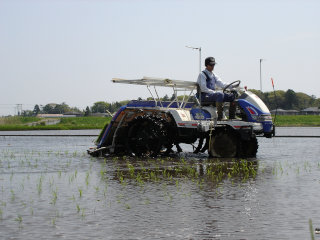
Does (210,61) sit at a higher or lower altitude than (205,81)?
higher

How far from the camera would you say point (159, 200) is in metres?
9.09

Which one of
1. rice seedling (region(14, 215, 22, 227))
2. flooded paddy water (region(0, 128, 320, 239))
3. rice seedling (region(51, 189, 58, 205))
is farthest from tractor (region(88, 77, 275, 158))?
rice seedling (region(14, 215, 22, 227))

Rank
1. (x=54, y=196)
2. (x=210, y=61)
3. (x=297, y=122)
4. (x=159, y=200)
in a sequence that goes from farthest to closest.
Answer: (x=297, y=122), (x=210, y=61), (x=54, y=196), (x=159, y=200)

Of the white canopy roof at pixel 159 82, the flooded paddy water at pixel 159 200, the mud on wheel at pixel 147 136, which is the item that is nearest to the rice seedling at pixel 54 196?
the flooded paddy water at pixel 159 200

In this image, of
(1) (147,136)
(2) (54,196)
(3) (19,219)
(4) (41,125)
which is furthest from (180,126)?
(4) (41,125)

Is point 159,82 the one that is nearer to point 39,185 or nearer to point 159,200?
point 39,185

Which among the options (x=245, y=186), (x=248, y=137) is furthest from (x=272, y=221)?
(x=248, y=137)

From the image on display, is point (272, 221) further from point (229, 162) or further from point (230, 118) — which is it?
point (230, 118)

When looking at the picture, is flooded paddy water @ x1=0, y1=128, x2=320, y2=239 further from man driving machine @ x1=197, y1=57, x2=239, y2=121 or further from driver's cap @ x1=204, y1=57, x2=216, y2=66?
driver's cap @ x1=204, y1=57, x2=216, y2=66

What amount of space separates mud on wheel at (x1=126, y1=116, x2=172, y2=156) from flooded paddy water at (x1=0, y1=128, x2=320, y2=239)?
199 cm

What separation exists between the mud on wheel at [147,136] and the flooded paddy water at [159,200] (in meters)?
1.99

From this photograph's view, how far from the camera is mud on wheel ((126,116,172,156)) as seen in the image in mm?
17141

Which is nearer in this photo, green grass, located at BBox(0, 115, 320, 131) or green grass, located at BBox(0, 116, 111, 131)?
green grass, located at BBox(0, 116, 111, 131)

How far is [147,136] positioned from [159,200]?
27.4ft
